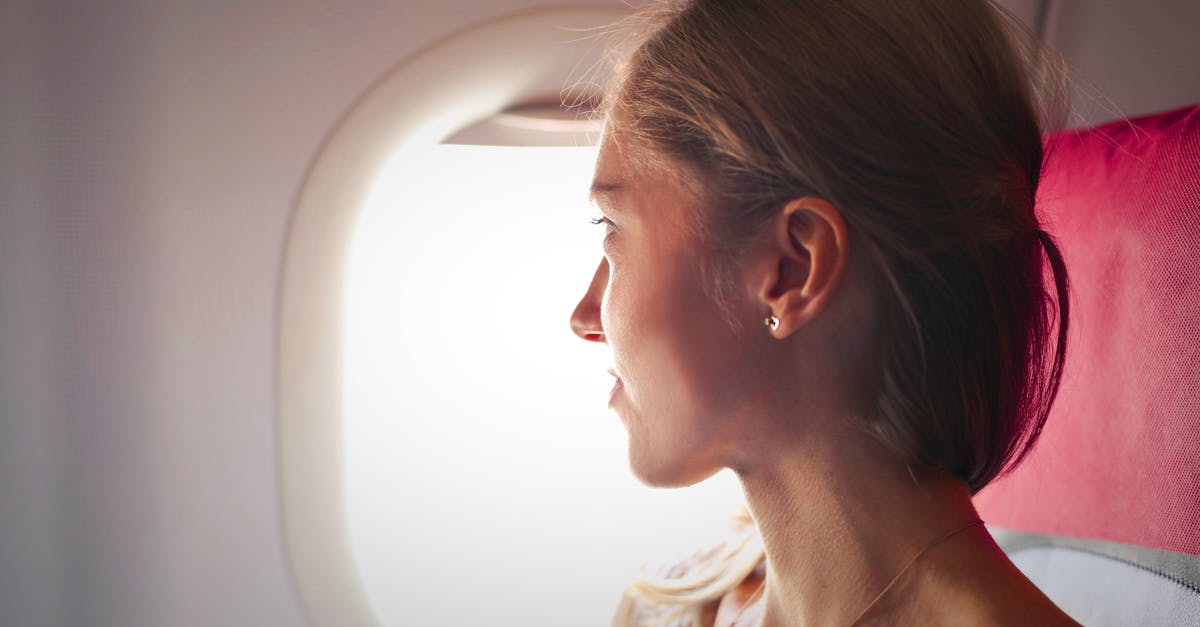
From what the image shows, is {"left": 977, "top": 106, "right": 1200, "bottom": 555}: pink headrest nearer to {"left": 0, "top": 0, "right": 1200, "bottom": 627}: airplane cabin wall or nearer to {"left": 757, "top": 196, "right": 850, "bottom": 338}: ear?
{"left": 757, "top": 196, "right": 850, "bottom": 338}: ear

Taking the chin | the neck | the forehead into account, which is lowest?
the neck

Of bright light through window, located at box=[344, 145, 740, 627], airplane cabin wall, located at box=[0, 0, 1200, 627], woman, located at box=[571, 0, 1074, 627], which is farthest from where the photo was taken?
bright light through window, located at box=[344, 145, 740, 627]

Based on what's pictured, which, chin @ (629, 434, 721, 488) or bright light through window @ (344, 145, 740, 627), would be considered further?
bright light through window @ (344, 145, 740, 627)

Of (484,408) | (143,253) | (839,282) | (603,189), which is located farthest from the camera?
(484,408)

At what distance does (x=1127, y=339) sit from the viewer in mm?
1021

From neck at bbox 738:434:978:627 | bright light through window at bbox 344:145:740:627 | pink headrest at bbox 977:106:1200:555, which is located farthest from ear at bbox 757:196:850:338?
bright light through window at bbox 344:145:740:627

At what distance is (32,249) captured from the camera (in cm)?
120

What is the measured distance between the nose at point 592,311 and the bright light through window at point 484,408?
33 centimetres

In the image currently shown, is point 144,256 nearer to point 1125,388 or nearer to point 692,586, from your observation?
point 692,586

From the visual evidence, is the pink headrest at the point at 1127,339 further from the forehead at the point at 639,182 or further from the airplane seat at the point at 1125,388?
the forehead at the point at 639,182

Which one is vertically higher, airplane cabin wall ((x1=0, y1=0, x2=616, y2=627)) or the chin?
airplane cabin wall ((x1=0, y1=0, x2=616, y2=627))

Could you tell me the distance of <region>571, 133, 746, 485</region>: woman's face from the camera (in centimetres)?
88

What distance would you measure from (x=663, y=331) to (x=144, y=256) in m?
0.76

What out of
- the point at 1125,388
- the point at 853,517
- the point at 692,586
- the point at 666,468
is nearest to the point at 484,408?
the point at 692,586
